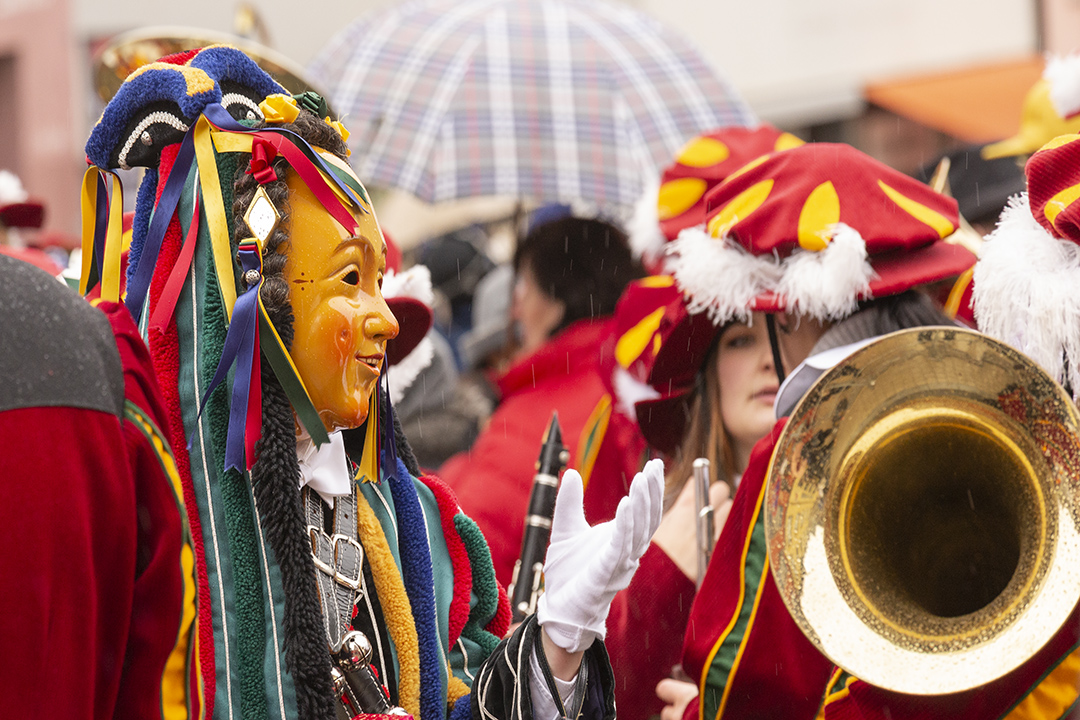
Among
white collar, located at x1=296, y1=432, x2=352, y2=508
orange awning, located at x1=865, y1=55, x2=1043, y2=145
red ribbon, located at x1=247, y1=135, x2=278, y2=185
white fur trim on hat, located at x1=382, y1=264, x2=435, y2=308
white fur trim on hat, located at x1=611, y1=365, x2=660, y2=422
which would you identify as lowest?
Answer: orange awning, located at x1=865, y1=55, x2=1043, y2=145

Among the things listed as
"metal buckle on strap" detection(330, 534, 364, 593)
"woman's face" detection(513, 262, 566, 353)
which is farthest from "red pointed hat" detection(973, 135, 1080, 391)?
"woman's face" detection(513, 262, 566, 353)

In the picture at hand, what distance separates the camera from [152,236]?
1979 millimetres

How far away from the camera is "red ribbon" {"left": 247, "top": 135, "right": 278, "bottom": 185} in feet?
6.36

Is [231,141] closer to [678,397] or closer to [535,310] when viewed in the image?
[678,397]

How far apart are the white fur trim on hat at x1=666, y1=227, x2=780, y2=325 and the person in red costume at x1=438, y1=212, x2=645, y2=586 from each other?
66cm

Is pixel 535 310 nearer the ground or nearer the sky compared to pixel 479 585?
nearer the ground

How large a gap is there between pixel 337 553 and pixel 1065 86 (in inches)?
110

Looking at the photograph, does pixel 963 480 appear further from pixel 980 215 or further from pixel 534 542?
pixel 980 215

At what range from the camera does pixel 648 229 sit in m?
3.78

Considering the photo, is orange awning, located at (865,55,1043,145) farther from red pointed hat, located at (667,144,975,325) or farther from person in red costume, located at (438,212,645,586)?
red pointed hat, located at (667,144,975,325)

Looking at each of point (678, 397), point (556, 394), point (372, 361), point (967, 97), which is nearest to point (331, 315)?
point (372, 361)

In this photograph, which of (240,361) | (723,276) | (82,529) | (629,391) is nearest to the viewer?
(82,529)

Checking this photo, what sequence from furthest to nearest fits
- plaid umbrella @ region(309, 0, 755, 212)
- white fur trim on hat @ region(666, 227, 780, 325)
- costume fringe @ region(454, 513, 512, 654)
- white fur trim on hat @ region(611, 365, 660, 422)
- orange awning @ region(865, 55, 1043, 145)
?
orange awning @ region(865, 55, 1043, 145) < plaid umbrella @ region(309, 0, 755, 212) < white fur trim on hat @ region(611, 365, 660, 422) < white fur trim on hat @ region(666, 227, 780, 325) < costume fringe @ region(454, 513, 512, 654)

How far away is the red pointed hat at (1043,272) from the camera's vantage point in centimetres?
223
